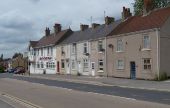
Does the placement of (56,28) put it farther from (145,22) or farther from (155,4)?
(145,22)

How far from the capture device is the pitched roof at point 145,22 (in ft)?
152

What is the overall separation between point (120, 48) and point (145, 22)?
4928 millimetres

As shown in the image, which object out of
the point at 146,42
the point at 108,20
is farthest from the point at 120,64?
the point at 108,20

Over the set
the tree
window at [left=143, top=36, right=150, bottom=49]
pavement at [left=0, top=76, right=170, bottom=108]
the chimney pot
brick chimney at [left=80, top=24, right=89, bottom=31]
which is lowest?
pavement at [left=0, top=76, right=170, bottom=108]

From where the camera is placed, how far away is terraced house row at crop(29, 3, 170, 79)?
45.1 m

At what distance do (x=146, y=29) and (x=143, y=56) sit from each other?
3036 millimetres

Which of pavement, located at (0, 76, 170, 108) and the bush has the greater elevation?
the bush

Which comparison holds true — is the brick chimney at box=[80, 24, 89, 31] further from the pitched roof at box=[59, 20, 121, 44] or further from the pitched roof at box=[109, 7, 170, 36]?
the pitched roof at box=[109, 7, 170, 36]

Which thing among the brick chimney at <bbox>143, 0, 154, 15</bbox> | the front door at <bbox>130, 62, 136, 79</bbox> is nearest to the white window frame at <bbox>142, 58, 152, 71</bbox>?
the front door at <bbox>130, 62, 136, 79</bbox>

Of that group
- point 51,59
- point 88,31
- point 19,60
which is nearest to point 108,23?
point 88,31

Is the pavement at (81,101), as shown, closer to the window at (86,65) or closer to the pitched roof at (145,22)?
the pitched roof at (145,22)

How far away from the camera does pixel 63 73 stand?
7294 cm

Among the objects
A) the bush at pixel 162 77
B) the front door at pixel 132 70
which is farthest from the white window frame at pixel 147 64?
the front door at pixel 132 70

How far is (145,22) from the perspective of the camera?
49.2 metres
